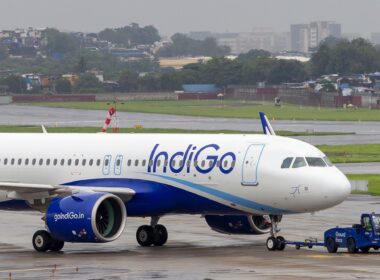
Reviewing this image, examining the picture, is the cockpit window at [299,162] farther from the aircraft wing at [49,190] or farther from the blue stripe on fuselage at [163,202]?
the aircraft wing at [49,190]

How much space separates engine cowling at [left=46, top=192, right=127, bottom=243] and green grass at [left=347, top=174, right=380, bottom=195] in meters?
26.5

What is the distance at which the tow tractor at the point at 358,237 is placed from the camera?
152 feet

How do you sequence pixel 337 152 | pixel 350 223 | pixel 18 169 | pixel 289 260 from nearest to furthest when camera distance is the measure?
pixel 289 260 → pixel 18 169 → pixel 350 223 → pixel 337 152

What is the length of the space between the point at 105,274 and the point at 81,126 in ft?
332

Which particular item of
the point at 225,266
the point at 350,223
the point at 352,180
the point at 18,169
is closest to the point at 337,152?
the point at 352,180

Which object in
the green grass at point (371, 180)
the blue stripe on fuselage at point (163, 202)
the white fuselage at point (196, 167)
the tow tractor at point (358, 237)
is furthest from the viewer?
the green grass at point (371, 180)

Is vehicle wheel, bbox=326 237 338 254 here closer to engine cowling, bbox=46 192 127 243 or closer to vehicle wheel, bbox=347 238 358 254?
vehicle wheel, bbox=347 238 358 254

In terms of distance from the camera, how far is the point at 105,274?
41469 mm

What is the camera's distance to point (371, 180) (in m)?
77.8

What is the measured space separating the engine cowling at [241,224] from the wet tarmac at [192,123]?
63.6 metres

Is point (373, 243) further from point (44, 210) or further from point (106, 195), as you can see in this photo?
point (44, 210)

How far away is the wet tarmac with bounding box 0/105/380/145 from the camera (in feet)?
410

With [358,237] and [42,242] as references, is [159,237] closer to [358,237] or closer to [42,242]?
[42,242]

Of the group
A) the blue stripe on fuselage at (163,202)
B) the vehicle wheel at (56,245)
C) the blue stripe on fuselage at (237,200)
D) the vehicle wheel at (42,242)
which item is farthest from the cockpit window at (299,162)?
the vehicle wheel at (42,242)
